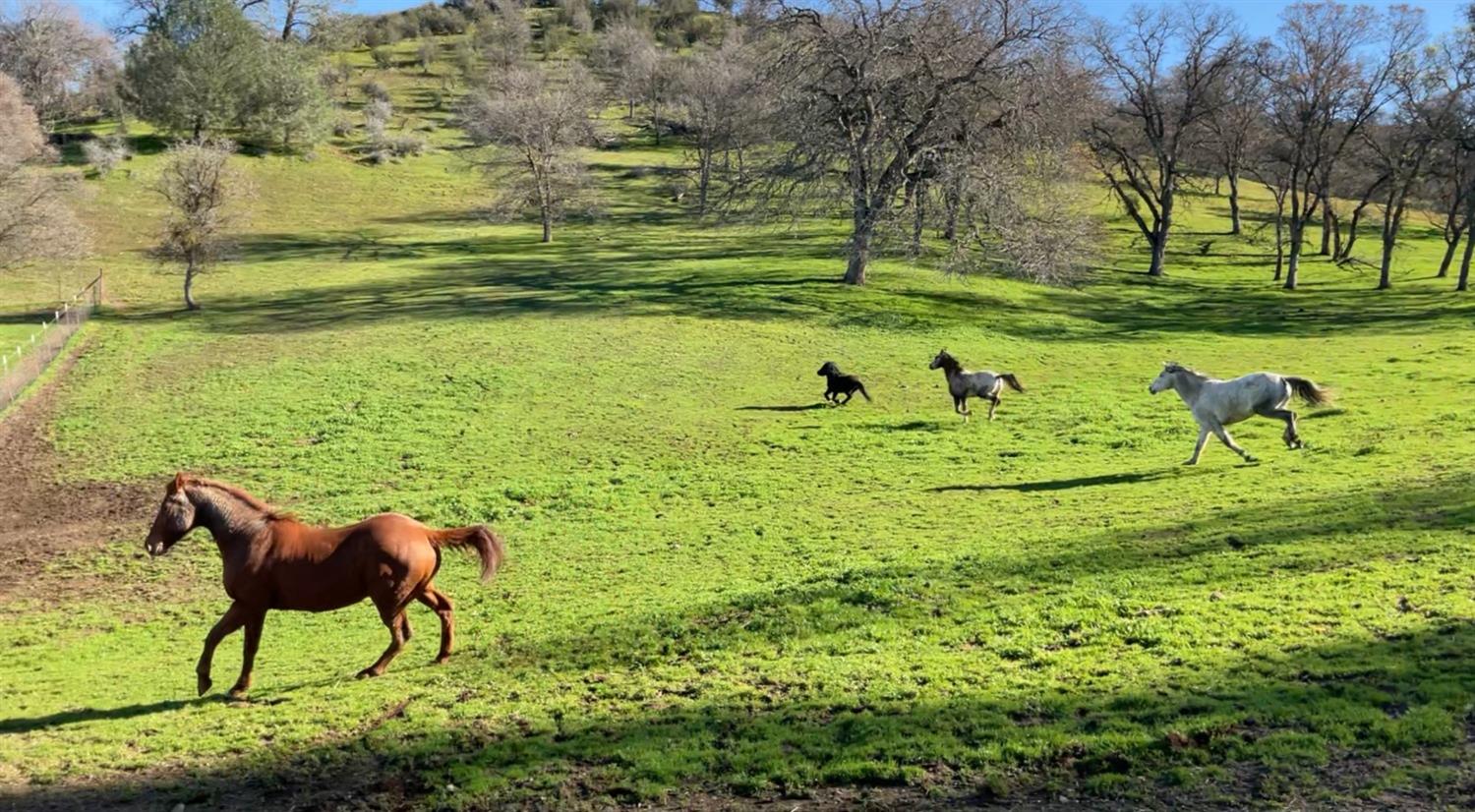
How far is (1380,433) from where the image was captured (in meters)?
A: 19.3

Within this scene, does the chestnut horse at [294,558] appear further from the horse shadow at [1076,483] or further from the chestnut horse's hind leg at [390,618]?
the horse shadow at [1076,483]

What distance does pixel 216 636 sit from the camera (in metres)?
10.1

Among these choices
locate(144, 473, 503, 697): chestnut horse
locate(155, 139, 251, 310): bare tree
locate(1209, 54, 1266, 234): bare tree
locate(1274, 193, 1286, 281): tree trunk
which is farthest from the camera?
locate(1274, 193, 1286, 281): tree trunk

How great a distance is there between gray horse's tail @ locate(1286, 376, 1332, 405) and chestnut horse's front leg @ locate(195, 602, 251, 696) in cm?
1672

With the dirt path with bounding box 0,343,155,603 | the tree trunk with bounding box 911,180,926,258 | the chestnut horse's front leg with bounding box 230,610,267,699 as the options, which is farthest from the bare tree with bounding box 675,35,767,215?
the chestnut horse's front leg with bounding box 230,610,267,699

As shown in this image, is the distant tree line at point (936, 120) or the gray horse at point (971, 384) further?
the distant tree line at point (936, 120)

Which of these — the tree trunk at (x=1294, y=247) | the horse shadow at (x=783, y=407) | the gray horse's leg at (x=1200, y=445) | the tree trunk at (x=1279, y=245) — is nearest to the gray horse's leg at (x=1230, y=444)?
the gray horse's leg at (x=1200, y=445)

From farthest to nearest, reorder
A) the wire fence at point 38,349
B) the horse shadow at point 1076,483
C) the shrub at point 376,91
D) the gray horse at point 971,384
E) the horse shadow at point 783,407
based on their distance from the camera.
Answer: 1. the shrub at point 376,91
2. the wire fence at point 38,349
3. the horse shadow at point 783,407
4. the gray horse at point 971,384
5. the horse shadow at point 1076,483

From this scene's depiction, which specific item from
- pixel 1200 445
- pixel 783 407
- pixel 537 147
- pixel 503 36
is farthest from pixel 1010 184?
pixel 503 36

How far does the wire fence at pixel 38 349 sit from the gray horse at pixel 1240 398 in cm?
2767

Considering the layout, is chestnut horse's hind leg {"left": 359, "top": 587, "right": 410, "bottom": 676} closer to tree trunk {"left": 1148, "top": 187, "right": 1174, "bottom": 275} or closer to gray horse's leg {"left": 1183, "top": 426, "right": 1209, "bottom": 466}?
gray horse's leg {"left": 1183, "top": 426, "right": 1209, "bottom": 466}

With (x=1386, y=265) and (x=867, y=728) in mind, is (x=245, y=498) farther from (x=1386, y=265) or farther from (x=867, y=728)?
(x=1386, y=265)

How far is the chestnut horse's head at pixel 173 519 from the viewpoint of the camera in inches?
409

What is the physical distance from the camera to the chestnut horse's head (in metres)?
10.4
